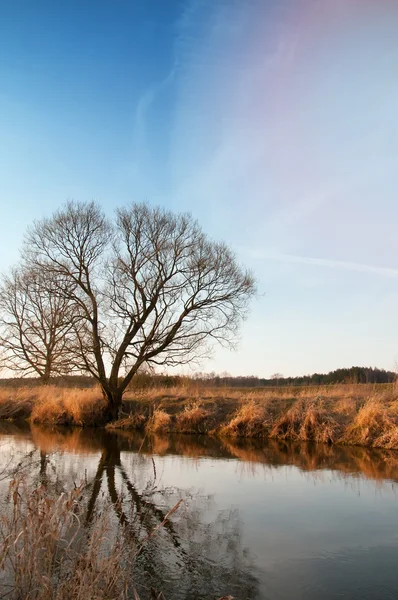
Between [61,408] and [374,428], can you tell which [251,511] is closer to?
[374,428]

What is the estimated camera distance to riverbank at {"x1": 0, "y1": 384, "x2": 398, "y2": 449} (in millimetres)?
14750

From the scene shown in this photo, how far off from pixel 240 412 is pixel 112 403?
7.28 metres

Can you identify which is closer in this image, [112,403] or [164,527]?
[164,527]

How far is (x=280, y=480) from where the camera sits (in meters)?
10.3

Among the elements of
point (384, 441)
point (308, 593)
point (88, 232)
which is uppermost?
point (88, 232)

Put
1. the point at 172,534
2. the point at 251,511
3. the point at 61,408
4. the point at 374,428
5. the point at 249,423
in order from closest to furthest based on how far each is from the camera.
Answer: the point at 172,534, the point at 251,511, the point at 374,428, the point at 249,423, the point at 61,408

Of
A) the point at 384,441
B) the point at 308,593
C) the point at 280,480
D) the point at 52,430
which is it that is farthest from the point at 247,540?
the point at 52,430

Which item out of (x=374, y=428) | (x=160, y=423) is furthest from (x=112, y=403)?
(x=374, y=428)

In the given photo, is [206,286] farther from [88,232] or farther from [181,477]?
[181,477]

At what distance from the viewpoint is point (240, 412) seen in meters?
17.9

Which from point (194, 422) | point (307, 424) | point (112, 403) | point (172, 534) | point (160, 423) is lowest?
point (172, 534)

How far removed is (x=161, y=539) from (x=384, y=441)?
30.6 feet

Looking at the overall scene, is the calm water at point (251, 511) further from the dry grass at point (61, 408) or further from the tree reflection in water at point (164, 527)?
the dry grass at point (61, 408)

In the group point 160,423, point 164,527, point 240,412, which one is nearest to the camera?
point 164,527
